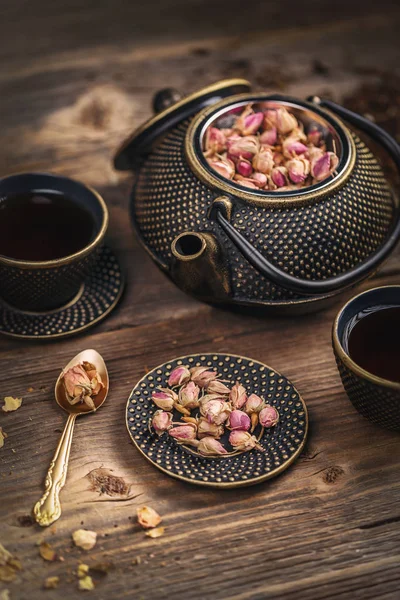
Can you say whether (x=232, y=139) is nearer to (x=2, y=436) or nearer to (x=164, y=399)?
(x=164, y=399)

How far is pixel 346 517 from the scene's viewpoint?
0.97 meters

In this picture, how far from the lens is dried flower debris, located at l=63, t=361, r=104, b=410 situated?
3.50 feet

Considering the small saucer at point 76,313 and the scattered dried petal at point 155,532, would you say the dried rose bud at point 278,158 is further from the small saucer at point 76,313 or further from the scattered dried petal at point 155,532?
the scattered dried petal at point 155,532

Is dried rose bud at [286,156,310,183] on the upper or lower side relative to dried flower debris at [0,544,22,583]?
upper

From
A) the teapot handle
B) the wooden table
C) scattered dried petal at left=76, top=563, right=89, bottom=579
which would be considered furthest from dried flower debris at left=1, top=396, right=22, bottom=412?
the teapot handle

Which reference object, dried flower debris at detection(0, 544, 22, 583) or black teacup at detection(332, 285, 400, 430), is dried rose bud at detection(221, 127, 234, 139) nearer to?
black teacup at detection(332, 285, 400, 430)

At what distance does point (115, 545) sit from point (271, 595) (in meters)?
0.20

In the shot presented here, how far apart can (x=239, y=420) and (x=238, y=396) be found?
0.13 ft

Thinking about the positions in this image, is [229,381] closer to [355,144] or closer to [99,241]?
[99,241]

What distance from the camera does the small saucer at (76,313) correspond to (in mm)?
1163

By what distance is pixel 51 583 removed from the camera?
2.94 ft

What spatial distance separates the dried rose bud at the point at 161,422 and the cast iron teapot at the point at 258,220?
0.19 metres

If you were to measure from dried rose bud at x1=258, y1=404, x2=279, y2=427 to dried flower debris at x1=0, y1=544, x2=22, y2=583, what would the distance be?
357 millimetres

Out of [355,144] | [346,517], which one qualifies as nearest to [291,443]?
[346,517]
